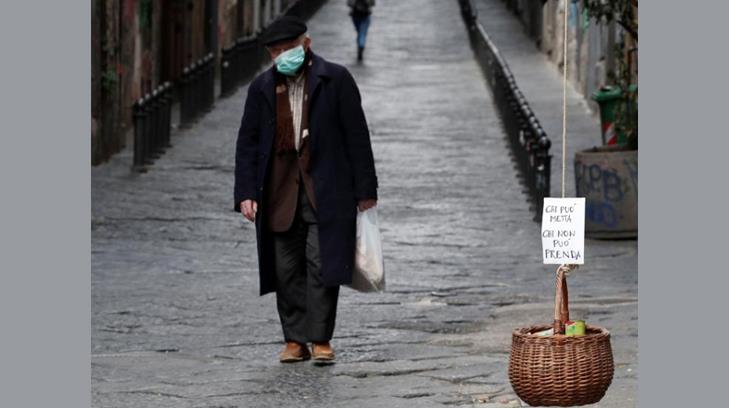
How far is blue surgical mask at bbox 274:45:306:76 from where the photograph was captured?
33.1 feet

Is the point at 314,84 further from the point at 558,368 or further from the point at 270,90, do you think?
the point at 558,368

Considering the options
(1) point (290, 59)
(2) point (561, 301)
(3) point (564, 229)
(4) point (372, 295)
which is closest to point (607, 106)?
(4) point (372, 295)

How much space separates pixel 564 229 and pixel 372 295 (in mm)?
5249

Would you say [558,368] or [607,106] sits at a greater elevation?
[558,368]

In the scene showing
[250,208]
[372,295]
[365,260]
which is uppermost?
[250,208]

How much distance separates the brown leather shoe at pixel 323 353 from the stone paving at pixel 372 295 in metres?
0.05

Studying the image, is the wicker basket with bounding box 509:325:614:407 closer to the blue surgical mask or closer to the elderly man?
the elderly man

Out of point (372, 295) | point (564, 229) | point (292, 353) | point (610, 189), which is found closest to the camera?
point (564, 229)

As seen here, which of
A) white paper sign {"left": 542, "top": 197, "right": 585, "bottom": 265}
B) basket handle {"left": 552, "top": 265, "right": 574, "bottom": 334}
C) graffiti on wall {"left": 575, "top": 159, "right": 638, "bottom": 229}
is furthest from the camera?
graffiti on wall {"left": 575, "top": 159, "right": 638, "bottom": 229}

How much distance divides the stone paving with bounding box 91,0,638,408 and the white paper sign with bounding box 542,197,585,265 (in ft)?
3.61

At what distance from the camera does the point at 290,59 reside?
10.1m

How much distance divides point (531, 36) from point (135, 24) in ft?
42.3

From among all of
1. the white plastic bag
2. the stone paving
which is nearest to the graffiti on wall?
the stone paving

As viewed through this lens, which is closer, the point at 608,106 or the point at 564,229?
the point at 564,229
